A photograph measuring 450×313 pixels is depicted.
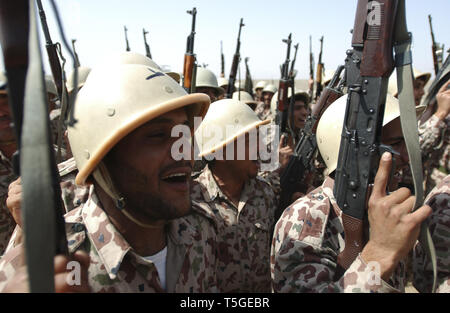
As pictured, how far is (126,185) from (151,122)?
1.12 feet

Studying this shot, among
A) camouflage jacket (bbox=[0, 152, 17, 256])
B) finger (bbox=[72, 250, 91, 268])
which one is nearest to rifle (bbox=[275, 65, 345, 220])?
camouflage jacket (bbox=[0, 152, 17, 256])

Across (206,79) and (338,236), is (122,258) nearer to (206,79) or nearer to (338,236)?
(338,236)

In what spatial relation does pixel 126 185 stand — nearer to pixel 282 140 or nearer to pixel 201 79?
pixel 282 140

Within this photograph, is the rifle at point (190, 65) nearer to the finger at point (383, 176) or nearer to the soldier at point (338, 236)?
the soldier at point (338, 236)

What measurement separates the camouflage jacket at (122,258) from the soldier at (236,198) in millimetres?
981

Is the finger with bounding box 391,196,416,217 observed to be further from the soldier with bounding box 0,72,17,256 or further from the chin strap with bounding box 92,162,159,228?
the soldier with bounding box 0,72,17,256

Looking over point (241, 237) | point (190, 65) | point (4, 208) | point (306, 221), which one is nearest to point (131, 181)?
point (306, 221)

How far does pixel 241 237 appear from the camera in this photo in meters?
2.96

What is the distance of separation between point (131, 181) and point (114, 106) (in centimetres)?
39

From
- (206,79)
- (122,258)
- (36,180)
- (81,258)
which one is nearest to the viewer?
(36,180)

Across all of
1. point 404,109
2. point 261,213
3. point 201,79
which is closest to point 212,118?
point 261,213

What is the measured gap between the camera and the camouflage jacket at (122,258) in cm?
149

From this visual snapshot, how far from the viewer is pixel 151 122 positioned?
164cm

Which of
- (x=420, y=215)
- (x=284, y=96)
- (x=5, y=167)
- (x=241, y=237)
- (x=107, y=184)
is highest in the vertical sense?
(x=284, y=96)
